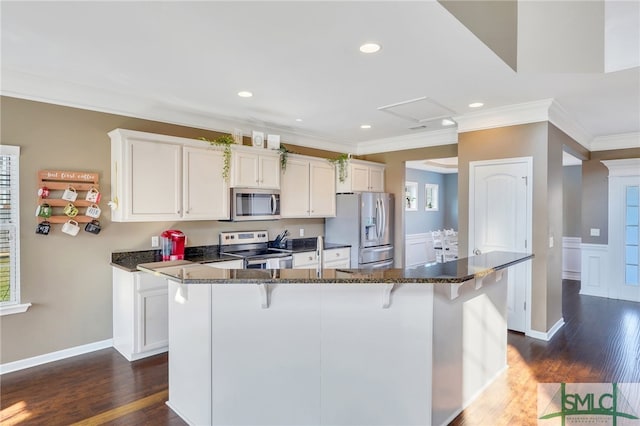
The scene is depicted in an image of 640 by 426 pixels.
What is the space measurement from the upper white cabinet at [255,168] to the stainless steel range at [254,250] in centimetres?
72

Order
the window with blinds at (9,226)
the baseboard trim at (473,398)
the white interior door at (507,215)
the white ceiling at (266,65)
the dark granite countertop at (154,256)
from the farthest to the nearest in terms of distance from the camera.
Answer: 1. the white interior door at (507,215)
2. the dark granite countertop at (154,256)
3. the window with blinds at (9,226)
4. the baseboard trim at (473,398)
5. the white ceiling at (266,65)

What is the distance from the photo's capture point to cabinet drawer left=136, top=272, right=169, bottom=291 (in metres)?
3.36

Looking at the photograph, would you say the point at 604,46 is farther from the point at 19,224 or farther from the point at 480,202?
the point at 19,224

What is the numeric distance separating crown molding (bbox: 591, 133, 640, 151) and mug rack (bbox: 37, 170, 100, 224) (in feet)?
23.6

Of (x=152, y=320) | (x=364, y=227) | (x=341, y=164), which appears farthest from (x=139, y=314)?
(x=341, y=164)

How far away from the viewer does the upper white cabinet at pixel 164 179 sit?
350 centimetres

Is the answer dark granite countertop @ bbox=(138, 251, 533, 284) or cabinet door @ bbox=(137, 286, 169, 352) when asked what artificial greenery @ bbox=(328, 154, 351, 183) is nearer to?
cabinet door @ bbox=(137, 286, 169, 352)

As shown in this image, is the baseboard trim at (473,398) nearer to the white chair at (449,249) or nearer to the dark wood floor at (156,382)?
the dark wood floor at (156,382)

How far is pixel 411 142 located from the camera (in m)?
5.75

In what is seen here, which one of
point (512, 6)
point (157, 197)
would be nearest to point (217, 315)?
point (157, 197)

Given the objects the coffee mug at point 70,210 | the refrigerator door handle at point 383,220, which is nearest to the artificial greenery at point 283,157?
the refrigerator door handle at point 383,220

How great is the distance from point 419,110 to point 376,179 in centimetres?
198

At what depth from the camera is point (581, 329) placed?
435 cm

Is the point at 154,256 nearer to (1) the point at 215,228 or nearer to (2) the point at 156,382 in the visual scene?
(1) the point at 215,228
